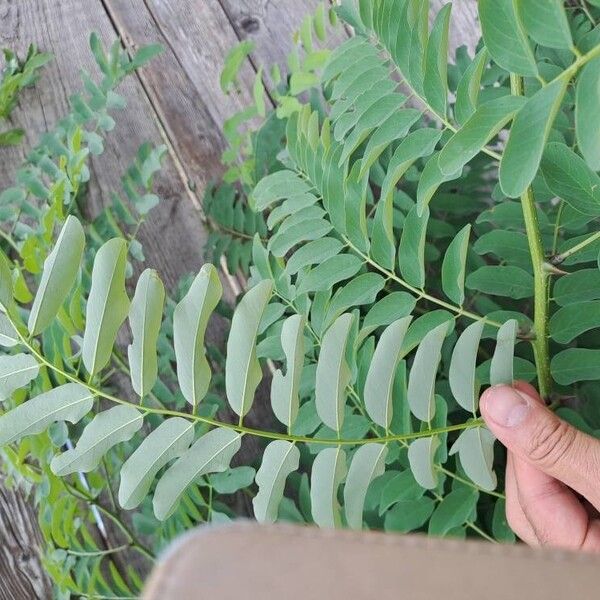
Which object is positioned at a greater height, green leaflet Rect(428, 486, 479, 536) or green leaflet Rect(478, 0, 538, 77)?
green leaflet Rect(478, 0, 538, 77)

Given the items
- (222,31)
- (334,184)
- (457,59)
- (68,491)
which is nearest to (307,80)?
(457,59)

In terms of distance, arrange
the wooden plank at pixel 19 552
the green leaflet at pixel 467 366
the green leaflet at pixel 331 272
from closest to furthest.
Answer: the green leaflet at pixel 467 366 < the green leaflet at pixel 331 272 < the wooden plank at pixel 19 552

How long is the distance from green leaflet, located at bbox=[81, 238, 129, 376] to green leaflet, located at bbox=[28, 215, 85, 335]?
0.05ft

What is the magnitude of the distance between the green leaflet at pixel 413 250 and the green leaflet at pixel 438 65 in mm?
104

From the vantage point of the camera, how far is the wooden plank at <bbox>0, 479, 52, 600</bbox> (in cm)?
113

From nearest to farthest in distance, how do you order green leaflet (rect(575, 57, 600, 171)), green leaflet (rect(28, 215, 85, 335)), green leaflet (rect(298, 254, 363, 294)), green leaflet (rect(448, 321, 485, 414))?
green leaflet (rect(575, 57, 600, 171)) < green leaflet (rect(28, 215, 85, 335)) < green leaflet (rect(448, 321, 485, 414)) < green leaflet (rect(298, 254, 363, 294))

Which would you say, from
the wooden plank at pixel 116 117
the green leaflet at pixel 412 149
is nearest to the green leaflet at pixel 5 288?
the green leaflet at pixel 412 149

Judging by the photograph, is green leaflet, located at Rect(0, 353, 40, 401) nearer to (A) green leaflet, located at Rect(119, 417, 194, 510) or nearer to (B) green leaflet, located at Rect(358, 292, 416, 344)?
(A) green leaflet, located at Rect(119, 417, 194, 510)

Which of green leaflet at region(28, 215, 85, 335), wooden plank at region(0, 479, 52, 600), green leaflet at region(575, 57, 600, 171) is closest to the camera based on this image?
green leaflet at region(575, 57, 600, 171)

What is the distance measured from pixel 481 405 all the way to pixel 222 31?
3.17 feet

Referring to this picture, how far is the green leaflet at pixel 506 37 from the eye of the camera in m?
0.41

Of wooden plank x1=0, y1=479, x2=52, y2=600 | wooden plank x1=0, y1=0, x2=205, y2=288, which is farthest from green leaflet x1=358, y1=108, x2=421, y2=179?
wooden plank x1=0, y1=479, x2=52, y2=600

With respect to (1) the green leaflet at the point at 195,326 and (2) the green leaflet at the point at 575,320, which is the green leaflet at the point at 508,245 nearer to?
(2) the green leaflet at the point at 575,320

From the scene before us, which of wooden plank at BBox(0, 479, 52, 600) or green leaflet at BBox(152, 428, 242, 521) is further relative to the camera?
wooden plank at BBox(0, 479, 52, 600)
